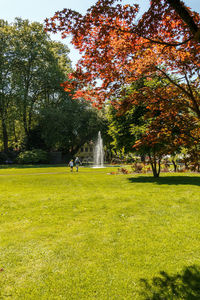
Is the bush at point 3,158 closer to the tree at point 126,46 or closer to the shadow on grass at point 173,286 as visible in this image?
the tree at point 126,46

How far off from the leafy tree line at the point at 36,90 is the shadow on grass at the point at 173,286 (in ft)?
109

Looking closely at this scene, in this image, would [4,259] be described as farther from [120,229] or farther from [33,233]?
[120,229]

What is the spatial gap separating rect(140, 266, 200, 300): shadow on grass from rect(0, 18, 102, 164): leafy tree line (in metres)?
33.3

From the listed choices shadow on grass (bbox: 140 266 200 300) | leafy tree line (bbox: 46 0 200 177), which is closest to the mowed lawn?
shadow on grass (bbox: 140 266 200 300)

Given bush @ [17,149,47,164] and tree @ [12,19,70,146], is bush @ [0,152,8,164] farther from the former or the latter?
tree @ [12,19,70,146]

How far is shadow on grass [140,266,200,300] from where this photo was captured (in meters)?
3.03

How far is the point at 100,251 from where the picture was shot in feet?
13.8

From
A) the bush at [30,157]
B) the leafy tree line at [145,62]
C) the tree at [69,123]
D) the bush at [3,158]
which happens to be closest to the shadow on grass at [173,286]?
the leafy tree line at [145,62]

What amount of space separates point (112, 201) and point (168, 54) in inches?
216

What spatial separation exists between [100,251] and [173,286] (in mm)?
1500

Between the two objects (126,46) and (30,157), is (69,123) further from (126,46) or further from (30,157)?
(126,46)

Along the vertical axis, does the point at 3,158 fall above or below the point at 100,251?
above

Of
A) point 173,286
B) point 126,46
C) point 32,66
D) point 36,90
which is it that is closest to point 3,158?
point 36,90

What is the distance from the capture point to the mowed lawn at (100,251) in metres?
3.18
